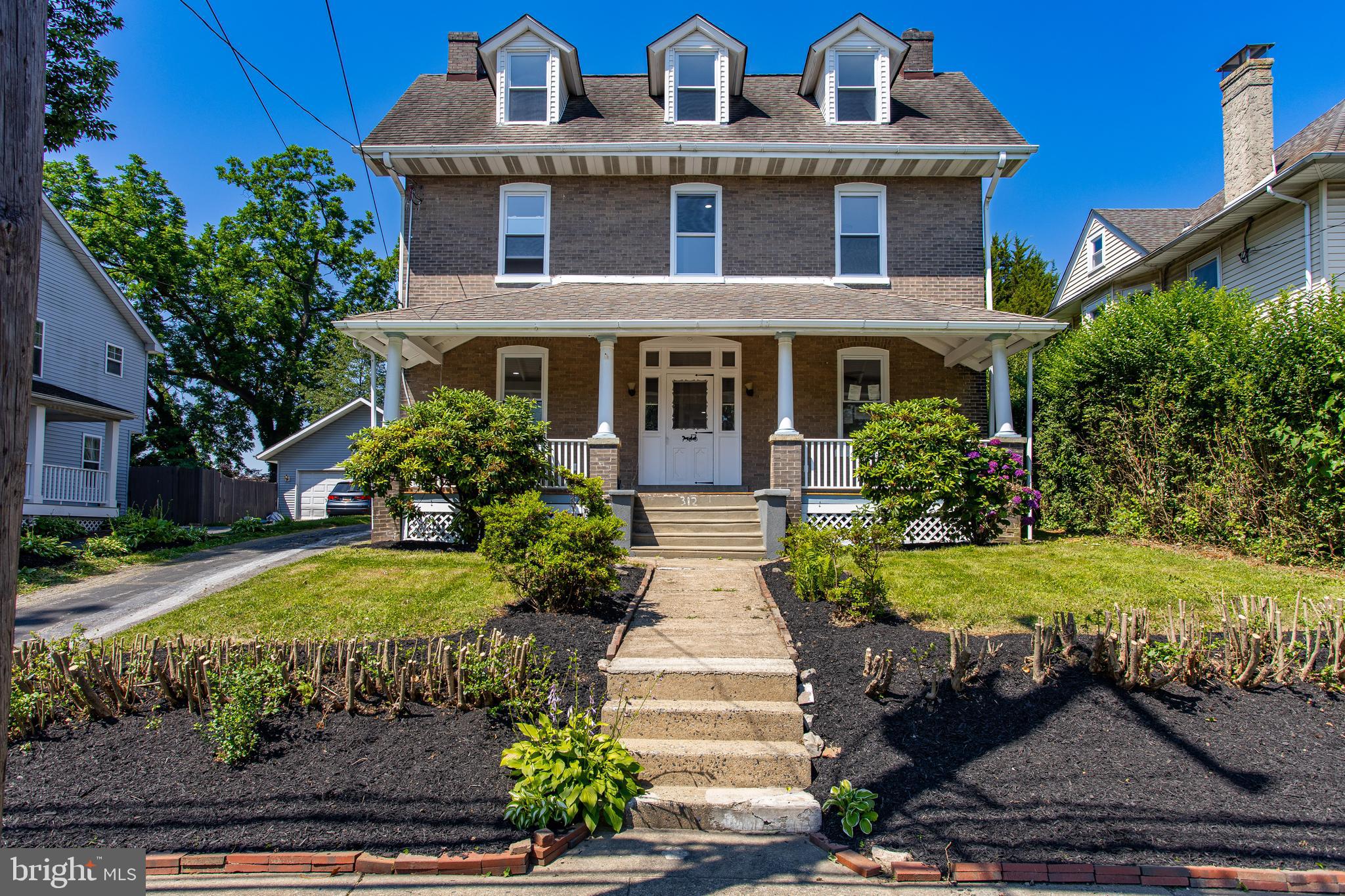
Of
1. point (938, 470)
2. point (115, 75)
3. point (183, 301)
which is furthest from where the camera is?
point (183, 301)

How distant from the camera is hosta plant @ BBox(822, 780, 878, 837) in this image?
4172 mm

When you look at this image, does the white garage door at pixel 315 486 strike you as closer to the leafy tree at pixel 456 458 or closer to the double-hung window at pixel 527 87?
the double-hung window at pixel 527 87

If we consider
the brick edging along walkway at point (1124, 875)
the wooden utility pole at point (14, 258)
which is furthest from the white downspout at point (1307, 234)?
the wooden utility pole at point (14, 258)

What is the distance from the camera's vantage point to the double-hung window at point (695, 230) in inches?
544

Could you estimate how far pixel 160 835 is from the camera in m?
4.05

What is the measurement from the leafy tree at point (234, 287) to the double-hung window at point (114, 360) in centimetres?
677

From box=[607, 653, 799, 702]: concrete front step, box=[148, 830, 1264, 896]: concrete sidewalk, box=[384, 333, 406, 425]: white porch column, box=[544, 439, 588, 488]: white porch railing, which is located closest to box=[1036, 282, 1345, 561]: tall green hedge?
box=[607, 653, 799, 702]: concrete front step

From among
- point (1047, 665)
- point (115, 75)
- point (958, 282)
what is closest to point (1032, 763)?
point (1047, 665)

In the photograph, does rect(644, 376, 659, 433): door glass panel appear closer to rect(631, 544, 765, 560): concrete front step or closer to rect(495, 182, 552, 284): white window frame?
rect(495, 182, 552, 284): white window frame

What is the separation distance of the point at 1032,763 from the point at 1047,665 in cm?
100

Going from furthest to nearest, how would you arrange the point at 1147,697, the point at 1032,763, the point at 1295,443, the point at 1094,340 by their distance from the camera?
the point at 1094,340
the point at 1295,443
the point at 1147,697
the point at 1032,763

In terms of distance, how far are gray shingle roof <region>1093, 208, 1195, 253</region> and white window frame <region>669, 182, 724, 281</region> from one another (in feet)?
A: 39.9

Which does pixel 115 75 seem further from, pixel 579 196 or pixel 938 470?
pixel 938 470

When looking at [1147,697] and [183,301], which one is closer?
[1147,697]
